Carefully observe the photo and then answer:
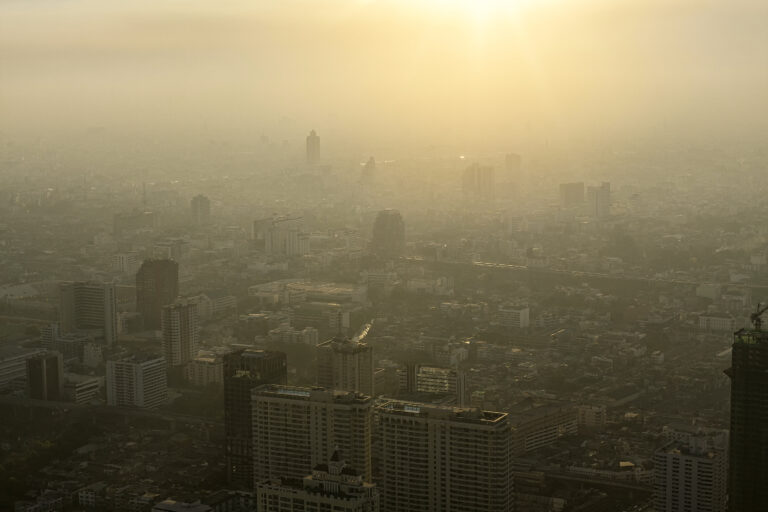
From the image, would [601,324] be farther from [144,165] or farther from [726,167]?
[144,165]

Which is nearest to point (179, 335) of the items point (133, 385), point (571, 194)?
point (133, 385)

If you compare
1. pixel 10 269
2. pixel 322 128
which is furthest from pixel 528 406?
pixel 322 128

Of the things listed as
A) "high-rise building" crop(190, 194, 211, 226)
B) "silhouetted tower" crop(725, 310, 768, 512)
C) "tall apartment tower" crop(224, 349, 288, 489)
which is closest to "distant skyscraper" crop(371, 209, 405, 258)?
"high-rise building" crop(190, 194, 211, 226)

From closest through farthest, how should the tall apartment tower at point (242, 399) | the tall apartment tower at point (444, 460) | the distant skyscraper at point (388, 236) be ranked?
the tall apartment tower at point (444, 460) < the tall apartment tower at point (242, 399) < the distant skyscraper at point (388, 236)

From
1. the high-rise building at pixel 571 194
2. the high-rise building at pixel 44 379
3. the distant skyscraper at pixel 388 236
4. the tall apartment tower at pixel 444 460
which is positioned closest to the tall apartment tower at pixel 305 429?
the tall apartment tower at pixel 444 460

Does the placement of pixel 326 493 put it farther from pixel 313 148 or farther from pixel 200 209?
pixel 313 148

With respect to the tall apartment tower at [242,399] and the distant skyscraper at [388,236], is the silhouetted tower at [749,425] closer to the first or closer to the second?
the tall apartment tower at [242,399]
